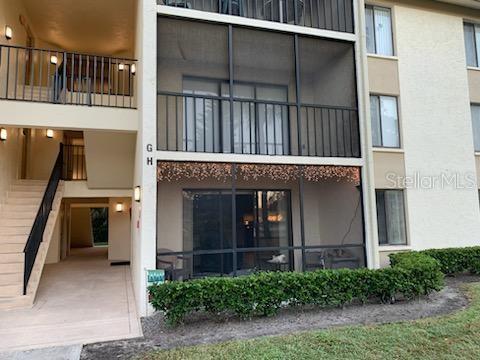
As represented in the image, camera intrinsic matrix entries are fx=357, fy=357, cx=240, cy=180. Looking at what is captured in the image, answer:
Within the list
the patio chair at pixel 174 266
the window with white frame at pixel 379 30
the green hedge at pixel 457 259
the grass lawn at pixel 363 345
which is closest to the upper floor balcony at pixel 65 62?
the patio chair at pixel 174 266

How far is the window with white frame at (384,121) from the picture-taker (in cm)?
1000

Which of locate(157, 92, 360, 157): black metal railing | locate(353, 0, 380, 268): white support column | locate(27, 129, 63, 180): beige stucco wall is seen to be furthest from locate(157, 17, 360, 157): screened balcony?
locate(27, 129, 63, 180): beige stucco wall

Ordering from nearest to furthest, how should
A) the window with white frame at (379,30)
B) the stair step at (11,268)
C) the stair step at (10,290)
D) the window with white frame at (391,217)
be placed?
the stair step at (10,290), the stair step at (11,268), the window with white frame at (391,217), the window with white frame at (379,30)

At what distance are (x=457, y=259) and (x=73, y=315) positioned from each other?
364 inches

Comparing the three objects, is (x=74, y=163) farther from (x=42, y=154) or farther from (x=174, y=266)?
(x=174, y=266)

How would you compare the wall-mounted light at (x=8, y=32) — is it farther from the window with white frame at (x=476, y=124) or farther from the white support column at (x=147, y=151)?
the window with white frame at (x=476, y=124)

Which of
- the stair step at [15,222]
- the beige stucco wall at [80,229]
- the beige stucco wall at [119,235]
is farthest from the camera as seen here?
the beige stucco wall at [80,229]

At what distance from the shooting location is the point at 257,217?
9.91m

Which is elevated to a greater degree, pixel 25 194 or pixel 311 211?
pixel 25 194

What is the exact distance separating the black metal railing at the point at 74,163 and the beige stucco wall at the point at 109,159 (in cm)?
208

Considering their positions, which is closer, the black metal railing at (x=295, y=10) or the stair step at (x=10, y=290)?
the stair step at (x=10, y=290)

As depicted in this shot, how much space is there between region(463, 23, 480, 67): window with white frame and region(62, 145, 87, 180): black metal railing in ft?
43.3

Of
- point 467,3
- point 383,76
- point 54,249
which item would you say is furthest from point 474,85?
point 54,249

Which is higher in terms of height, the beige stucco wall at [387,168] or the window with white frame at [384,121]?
the window with white frame at [384,121]
